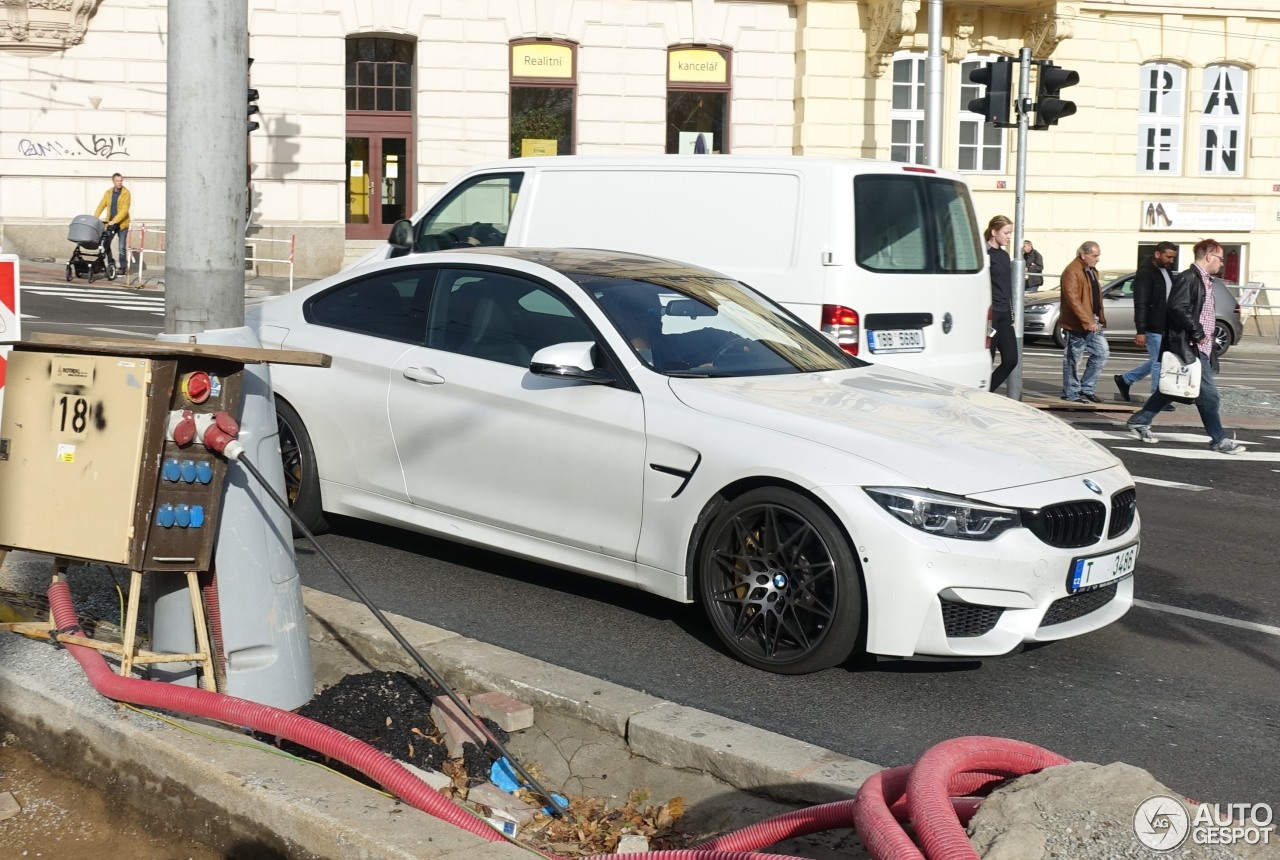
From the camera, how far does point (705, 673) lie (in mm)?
5719

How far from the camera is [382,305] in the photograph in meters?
7.34

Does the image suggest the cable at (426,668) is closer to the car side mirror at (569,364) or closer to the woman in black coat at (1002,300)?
the car side mirror at (569,364)

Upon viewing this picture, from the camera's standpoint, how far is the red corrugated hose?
317 cm

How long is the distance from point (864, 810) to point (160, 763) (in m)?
2.01

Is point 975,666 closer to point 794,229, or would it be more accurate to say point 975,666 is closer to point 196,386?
point 196,386

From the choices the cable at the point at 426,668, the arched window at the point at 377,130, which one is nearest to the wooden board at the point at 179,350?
the cable at the point at 426,668

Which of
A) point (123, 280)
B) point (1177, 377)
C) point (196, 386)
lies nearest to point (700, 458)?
point (196, 386)

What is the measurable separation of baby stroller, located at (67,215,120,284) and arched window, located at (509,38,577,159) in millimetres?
7975

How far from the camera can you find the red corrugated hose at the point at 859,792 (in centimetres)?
317

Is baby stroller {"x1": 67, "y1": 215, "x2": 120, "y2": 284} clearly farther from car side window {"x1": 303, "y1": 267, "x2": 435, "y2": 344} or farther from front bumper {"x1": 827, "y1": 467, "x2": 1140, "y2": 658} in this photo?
front bumper {"x1": 827, "y1": 467, "x2": 1140, "y2": 658}

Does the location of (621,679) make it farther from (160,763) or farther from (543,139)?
(543,139)

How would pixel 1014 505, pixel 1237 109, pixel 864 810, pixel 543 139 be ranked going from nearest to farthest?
pixel 864 810
pixel 1014 505
pixel 543 139
pixel 1237 109

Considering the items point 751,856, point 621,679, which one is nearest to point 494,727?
point 621,679

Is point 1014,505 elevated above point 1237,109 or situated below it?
below
